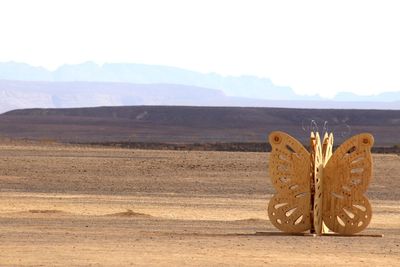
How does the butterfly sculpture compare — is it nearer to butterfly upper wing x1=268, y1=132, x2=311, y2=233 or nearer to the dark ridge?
butterfly upper wing x1=268, y1=132, x2=311, y2=233

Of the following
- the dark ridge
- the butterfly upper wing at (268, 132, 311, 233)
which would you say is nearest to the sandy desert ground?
the butterfly upper wing at (268, 132, 311, 233)

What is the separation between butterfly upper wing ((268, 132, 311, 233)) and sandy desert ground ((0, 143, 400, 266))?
361 millimetres

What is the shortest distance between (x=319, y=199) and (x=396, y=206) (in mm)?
10788

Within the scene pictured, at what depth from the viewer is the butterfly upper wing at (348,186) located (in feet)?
63.5

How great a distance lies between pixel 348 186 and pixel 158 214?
20.6 feet

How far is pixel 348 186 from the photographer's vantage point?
19.4 m

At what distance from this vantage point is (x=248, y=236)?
62.8ft

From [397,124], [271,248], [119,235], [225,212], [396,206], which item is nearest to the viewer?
[271,248]

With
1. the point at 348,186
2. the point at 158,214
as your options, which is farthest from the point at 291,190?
the point at 158,214

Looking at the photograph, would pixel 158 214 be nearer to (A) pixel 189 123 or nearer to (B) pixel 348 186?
(B) pixel 348 186

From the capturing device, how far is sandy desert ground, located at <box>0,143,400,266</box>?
616 inches

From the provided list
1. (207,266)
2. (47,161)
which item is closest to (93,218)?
(207,266)

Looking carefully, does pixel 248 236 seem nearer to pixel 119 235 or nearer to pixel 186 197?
pixel 119 235

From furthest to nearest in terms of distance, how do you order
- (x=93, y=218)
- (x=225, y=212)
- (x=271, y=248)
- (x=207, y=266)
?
1. (x=225, y=212)
2. (x=93, y=218)
3. (x=271, y=248)
4. (x=207, y=266)
